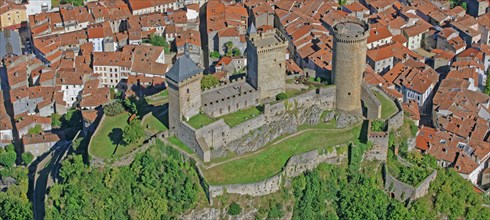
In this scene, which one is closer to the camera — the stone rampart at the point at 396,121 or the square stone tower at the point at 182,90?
the square stone tower at the point at 182,90

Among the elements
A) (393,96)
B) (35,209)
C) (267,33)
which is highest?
(267,33)

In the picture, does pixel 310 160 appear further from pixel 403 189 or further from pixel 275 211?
pixel 403 189

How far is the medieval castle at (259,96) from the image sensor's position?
84.6 m

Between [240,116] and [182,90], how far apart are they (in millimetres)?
7909

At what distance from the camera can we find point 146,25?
408 ft

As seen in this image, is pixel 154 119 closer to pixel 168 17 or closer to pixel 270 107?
pixel 270 107

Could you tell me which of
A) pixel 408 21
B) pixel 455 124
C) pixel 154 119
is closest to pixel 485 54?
pixel 408 21

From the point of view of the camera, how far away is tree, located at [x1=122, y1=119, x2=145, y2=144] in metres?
85.5

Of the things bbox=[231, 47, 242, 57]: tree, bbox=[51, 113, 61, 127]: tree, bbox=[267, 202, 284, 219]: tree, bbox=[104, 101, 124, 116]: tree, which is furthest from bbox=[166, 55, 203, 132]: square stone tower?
bbox=[231, 47, 242, 57]: tree

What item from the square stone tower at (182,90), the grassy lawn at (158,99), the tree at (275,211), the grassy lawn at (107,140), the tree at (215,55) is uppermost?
the square stone tower at (182,90)

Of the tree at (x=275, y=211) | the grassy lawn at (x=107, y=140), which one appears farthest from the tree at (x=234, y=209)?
the grassy lawn at (x=107, y=140)

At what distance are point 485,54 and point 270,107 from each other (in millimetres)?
45580

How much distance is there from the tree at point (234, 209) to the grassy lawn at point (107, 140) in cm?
1241

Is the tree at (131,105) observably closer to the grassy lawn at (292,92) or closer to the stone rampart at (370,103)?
the grassy lawn at (292,92)
